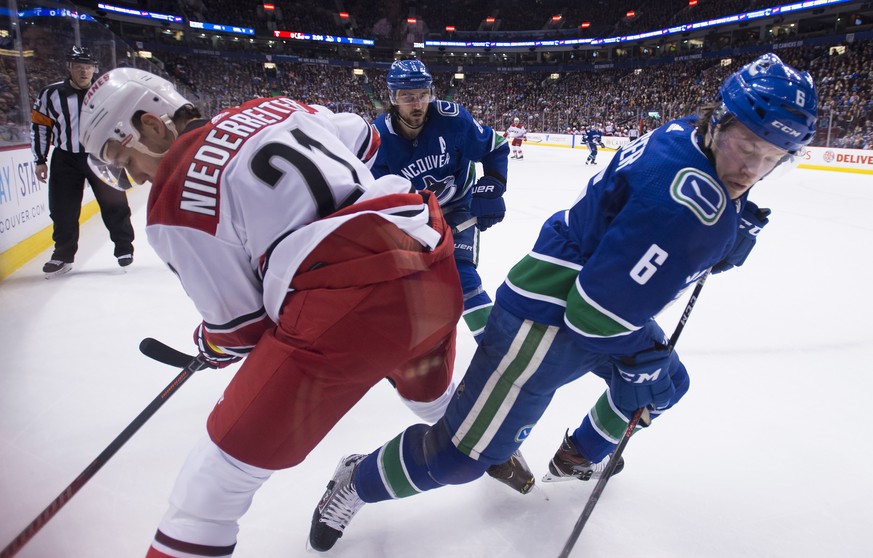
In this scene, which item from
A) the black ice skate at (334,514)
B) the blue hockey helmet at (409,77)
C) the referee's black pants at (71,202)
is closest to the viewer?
the black ice skate at (334,514)

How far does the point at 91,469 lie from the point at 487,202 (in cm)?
192

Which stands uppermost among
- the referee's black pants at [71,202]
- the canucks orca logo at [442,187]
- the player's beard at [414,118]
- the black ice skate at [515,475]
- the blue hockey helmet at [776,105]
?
the blue hockey helmet at [776,105]

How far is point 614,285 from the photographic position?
1.13 metres

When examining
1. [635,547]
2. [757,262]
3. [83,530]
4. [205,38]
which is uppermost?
[635,547]

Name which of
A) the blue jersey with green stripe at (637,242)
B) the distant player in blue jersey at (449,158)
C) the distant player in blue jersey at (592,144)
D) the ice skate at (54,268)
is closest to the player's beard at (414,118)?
the distant player in blue jersey at (449,158)

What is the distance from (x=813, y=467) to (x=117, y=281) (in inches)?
158

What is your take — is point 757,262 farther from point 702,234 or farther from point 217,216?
point 217,216

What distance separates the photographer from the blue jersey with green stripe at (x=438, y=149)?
2543mm

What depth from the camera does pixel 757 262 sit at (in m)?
4.34

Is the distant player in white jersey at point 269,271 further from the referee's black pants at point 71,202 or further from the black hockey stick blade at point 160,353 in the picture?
the referee's black pants at point 71,202

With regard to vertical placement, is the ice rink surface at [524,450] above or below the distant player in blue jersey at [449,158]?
below

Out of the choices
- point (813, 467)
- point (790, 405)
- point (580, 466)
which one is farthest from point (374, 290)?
point (790, 405)

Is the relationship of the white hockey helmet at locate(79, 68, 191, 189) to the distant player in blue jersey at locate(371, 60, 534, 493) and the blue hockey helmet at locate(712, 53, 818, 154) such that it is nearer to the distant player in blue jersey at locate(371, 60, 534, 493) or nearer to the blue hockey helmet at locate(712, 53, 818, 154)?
the blue hockey helmet at locate(712, 53, 818, 154)

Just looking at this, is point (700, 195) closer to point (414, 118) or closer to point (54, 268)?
point (414, 118)
